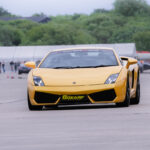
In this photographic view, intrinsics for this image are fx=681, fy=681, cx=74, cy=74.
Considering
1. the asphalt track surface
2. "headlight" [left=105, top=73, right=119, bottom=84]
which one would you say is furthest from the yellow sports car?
the asphalt track surface

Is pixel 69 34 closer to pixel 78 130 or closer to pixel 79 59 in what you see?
pixel 79 59

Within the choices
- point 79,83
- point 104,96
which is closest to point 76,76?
point 79,83

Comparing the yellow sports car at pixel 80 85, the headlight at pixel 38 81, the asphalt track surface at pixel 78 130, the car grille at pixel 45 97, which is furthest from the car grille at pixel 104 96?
the headlight at pixel 38 81

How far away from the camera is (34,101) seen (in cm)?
1198

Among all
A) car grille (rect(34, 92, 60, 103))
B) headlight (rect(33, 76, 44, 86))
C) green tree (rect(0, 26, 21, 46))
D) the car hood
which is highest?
the car hood

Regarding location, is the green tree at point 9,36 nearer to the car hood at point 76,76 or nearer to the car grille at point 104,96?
the car hood at point 76,76

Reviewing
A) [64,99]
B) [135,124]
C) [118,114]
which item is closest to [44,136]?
[135,124]

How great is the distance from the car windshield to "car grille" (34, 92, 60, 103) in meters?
1.00

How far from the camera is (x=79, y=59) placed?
42.6 feet

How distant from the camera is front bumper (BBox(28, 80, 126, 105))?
11.8m

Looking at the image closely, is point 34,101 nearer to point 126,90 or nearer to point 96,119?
point 126,90

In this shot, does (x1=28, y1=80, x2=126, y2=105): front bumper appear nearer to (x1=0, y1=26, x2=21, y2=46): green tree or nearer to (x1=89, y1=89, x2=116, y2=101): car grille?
(x1=89, y1=89, x2=116, y2=101): car grille

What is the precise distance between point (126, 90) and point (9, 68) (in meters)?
80.5

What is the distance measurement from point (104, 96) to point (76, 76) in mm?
620
